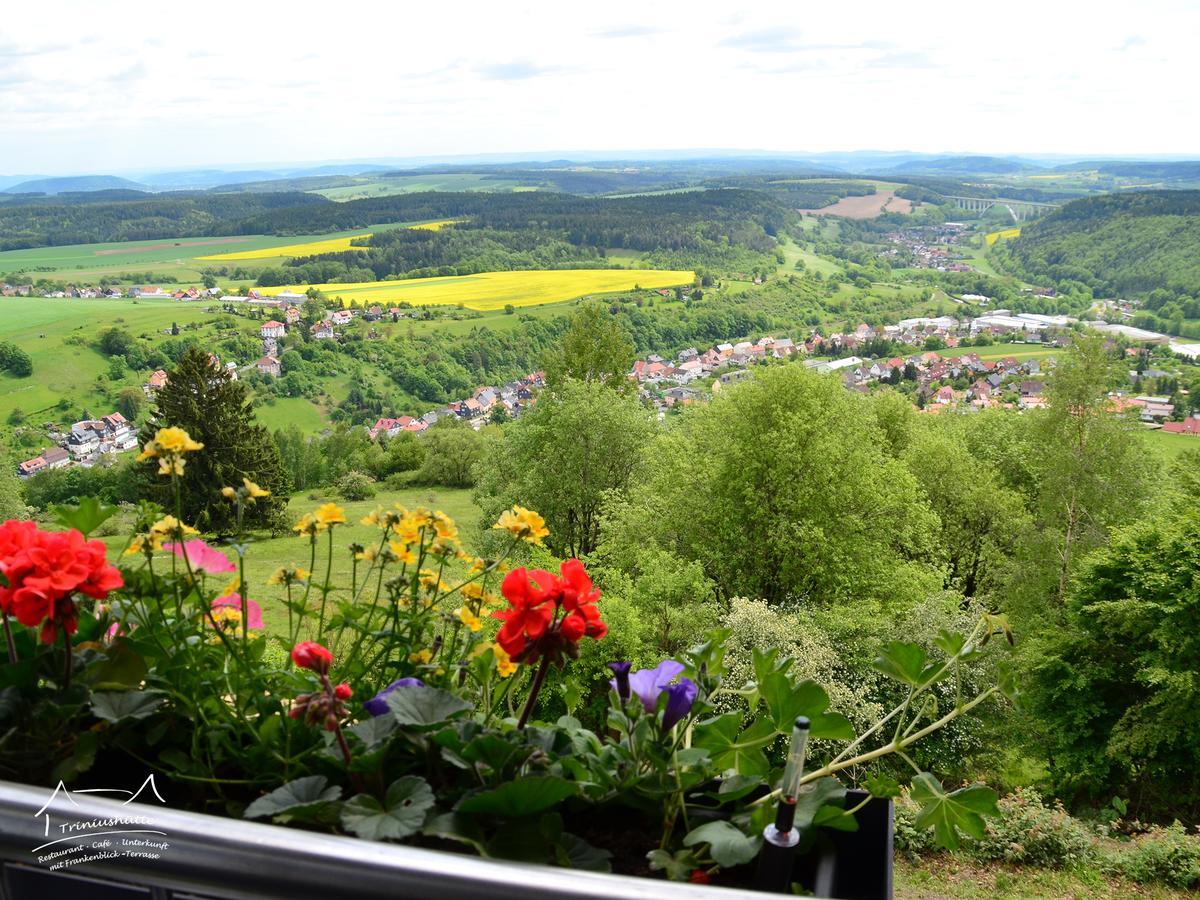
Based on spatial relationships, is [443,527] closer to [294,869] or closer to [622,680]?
[622,680]

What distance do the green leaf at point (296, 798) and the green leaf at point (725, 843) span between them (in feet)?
1.74

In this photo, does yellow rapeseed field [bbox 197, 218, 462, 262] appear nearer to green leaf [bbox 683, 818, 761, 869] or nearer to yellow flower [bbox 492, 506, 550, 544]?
yellow flower [bbox 492, 506, 550, 544]

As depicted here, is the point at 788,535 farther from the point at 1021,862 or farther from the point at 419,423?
the point at 419,423

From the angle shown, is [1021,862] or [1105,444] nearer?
[1021,862]

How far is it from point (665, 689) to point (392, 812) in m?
0.51

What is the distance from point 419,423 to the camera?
64.5 m

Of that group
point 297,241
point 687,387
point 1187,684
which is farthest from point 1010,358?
point 297,241

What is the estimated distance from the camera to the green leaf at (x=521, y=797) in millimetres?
1113

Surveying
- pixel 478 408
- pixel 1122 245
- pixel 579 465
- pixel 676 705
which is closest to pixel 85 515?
pixel 676 705

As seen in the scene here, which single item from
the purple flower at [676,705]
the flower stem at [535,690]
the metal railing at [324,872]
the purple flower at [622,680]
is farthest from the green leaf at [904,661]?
the metal railing at [324,872]

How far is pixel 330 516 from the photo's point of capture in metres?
1.78

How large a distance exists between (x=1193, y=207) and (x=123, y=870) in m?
137

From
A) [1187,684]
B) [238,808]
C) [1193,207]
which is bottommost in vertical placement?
[1187,684]

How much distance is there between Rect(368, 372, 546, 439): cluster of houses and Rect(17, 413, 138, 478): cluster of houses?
16550 millimetres
